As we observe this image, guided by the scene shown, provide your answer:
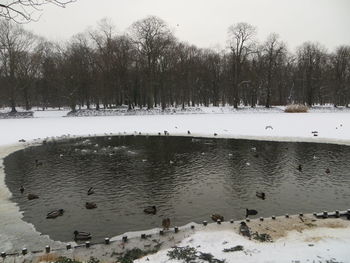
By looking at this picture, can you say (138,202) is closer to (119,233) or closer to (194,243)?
(119,233)

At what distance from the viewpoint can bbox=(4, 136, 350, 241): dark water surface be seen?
50.5 feet

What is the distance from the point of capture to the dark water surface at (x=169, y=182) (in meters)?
15.4

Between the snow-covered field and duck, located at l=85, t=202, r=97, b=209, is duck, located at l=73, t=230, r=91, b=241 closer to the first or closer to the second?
the snow-covered field

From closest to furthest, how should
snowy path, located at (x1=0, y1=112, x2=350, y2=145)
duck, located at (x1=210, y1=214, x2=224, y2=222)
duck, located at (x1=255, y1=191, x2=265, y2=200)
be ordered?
duck, located at (x1=210, y1=214, x2=224, y2=222), duck, located at (x1=255, y1=191, x2=265, y2=200), snowy path, located at (x1=0, y1=112, x2=350, y2=145)

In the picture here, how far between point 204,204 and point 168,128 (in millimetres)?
30007

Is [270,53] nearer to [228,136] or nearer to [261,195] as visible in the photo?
[228,136]

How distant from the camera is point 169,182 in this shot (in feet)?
68.0

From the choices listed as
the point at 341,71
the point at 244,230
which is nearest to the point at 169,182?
the point at 244,230

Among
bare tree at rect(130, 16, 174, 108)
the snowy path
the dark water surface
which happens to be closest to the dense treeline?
bare tree at rect(130, 16, 174, 108)

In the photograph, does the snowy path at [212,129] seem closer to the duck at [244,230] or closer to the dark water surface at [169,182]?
the dark water surface at [169,182]

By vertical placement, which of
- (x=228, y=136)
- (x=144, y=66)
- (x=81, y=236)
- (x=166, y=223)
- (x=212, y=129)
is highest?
(x=144, y=66)

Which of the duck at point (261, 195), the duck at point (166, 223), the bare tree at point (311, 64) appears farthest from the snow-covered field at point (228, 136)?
the bare tree at point (311, 64)

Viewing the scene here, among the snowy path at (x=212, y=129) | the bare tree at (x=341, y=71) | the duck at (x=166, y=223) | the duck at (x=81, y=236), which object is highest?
the bare tree at (x=341, y=71)

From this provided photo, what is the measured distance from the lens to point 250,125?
46656 millimetres
